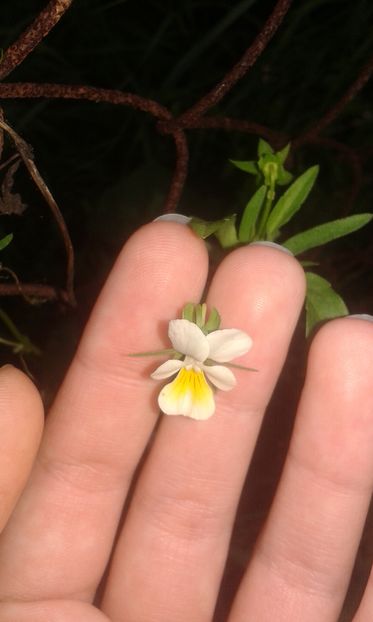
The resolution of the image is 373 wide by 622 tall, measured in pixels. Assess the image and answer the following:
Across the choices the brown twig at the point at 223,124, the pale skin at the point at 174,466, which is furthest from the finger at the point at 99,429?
the brown twig at the point at 223,124

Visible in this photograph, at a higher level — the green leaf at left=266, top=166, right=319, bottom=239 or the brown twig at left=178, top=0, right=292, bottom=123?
the brown twig at left=178, top=0, right=292, bottom=123

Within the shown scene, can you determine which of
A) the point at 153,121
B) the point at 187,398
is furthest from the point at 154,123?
the point at 187,398

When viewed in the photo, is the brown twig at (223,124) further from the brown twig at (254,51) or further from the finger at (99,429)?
the finger at (99,429)

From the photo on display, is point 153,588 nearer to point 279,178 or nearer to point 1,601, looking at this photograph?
point 1,601

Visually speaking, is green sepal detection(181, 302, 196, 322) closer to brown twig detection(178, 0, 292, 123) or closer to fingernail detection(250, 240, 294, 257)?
fingernail detection(250, 240, 294, 257)

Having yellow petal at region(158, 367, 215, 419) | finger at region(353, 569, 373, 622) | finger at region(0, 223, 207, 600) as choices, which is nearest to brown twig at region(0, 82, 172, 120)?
finger at region(0, 223, 207, 600)

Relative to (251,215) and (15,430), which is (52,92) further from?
(15,430)
